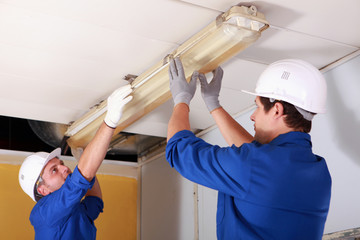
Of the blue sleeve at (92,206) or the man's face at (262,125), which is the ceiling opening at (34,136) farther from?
the man's face at (262,125)

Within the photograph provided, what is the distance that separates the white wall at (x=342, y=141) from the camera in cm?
221

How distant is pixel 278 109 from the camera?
5.65ft

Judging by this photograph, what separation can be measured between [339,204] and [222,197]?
0.79 meters

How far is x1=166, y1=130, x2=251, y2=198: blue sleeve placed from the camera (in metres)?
1.58

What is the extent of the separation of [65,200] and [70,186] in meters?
0.07

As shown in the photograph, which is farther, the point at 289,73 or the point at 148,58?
the point at 148,58

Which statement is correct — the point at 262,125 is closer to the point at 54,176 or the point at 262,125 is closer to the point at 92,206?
the point at 92,206

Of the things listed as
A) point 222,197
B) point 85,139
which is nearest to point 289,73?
point 222,197

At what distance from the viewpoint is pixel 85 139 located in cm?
303

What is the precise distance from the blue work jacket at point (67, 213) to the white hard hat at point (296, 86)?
39.7 inches

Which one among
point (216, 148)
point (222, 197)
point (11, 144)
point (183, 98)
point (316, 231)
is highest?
point (11, 144)

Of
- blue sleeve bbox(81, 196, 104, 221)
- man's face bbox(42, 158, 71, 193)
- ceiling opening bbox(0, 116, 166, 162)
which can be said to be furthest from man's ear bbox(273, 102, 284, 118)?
ceiling opening bbox(0, 116, 166, 162)

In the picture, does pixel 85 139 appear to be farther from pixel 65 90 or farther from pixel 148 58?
pixel 148 58

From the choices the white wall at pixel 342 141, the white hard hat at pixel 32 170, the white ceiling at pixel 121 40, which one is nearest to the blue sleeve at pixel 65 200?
the white hard hat at pixel 32 170
